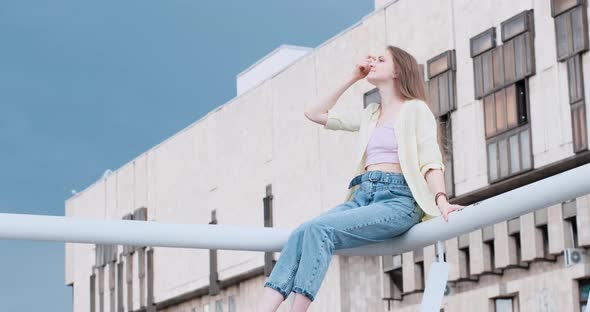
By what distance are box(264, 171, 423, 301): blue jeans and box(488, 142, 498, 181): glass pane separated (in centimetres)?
2556

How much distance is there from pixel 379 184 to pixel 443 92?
27.3 meters

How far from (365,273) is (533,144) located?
7.87 metres

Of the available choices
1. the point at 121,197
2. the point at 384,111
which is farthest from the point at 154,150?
the point at 384,111

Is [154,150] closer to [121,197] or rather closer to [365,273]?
[121,197]

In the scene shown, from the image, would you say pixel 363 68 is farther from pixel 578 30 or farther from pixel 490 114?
pixel 490 114

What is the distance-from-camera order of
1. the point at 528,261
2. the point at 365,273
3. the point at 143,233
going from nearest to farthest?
1. the point at 143,233
2. the point at 528,261
3. the point at 365,273

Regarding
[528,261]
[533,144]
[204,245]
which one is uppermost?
[533,144]

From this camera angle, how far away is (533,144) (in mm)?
28734

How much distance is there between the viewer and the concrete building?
1110 inches

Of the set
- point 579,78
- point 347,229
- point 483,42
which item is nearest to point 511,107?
point 483,42

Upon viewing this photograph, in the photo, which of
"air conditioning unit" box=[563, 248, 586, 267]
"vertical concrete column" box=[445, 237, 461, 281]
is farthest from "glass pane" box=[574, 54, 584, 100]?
"vertical concrete column" box=[445, 237, 461, 281]

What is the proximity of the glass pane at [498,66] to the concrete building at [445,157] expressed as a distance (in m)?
0.04

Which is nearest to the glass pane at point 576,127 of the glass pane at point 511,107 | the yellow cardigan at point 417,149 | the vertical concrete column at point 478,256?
the glass pane at point 511,107

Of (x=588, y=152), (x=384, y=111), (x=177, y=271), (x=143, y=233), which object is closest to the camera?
(x=143, y=233)
